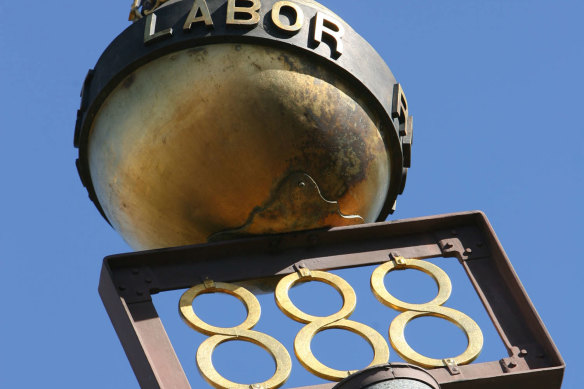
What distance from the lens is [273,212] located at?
333 inches

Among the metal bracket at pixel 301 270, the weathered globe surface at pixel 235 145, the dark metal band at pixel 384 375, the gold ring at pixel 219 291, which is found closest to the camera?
the dark metal band at pixel 384 375

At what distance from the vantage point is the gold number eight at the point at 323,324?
7.71 m

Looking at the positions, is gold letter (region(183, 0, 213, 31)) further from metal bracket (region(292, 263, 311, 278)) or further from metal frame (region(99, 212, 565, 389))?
metal bracket (region(292, 263, 311, 278))

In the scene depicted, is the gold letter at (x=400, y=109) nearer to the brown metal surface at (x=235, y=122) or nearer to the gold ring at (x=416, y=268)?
the brown metal surface at (x=235, y=122)

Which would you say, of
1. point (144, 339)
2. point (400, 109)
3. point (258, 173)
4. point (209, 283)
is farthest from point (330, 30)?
point (144, 339)

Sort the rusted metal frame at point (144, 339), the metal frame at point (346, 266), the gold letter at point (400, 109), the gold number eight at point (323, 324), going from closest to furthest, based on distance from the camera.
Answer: the rusted metal frame at point (144, 339), the metal frame at point (346, 266), the gold number eight at point (323, 324), the gold letter at point (400, 109)

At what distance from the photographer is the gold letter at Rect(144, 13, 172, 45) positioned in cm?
853

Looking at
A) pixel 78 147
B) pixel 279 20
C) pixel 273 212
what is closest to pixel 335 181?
pixel 273 212

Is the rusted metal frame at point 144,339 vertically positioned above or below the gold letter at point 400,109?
below

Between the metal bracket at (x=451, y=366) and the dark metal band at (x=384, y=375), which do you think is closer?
the dark metal band at (x=384, y=375)

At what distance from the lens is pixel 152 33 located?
28.2ft

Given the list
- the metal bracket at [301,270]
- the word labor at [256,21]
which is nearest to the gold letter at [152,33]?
the word labor at [256,21]

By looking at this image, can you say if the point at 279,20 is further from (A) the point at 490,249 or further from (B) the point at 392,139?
(A) the point at 490,249

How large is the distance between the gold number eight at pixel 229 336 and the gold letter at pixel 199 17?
4.62 ft
